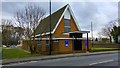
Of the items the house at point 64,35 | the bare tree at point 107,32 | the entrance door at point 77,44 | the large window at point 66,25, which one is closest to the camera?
the house at point 64,35

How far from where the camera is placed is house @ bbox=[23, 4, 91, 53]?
31047 mm

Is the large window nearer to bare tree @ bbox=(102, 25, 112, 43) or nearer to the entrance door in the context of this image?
the entrance door

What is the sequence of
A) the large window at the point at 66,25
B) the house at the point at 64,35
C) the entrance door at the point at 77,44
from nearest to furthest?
the house at the point at 64,35, the entrance door at the point at 77,44, the large window at the point at 66,25

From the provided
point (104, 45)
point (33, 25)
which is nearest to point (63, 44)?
point (33, 25)

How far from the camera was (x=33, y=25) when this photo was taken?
2873 centimetres

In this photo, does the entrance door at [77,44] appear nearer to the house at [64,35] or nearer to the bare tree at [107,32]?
the house at [64,35]

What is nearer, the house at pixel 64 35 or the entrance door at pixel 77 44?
the house at pixel 64 35

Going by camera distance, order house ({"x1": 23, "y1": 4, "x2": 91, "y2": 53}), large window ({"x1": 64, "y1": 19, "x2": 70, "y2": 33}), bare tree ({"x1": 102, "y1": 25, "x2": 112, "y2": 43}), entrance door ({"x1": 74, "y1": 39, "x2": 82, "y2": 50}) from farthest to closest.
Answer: bare tree ({"x1": 102, "y1": 25, "x2": 112, "y2": 43}), large window ({"x1": 64, "y1": 19, "x2": 70, "y2": 33}), entrance door ({"x1": 74, "y1": 39, "x2": 82, "y2": 50}), house ({"x1": 23, "y1": 4, "x2": 91, "y2": 53})

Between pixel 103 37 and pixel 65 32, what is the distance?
41.3 meters

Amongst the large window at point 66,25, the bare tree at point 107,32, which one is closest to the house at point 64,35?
the large window at point 66,25

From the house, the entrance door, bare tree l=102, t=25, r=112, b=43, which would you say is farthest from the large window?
bare tree l=102, t=25, r=112, b=43

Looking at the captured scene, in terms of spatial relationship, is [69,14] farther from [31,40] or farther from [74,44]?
[31,40]

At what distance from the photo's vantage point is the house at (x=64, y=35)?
1222 inches

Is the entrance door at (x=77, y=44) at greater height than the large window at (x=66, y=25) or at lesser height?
lesser
